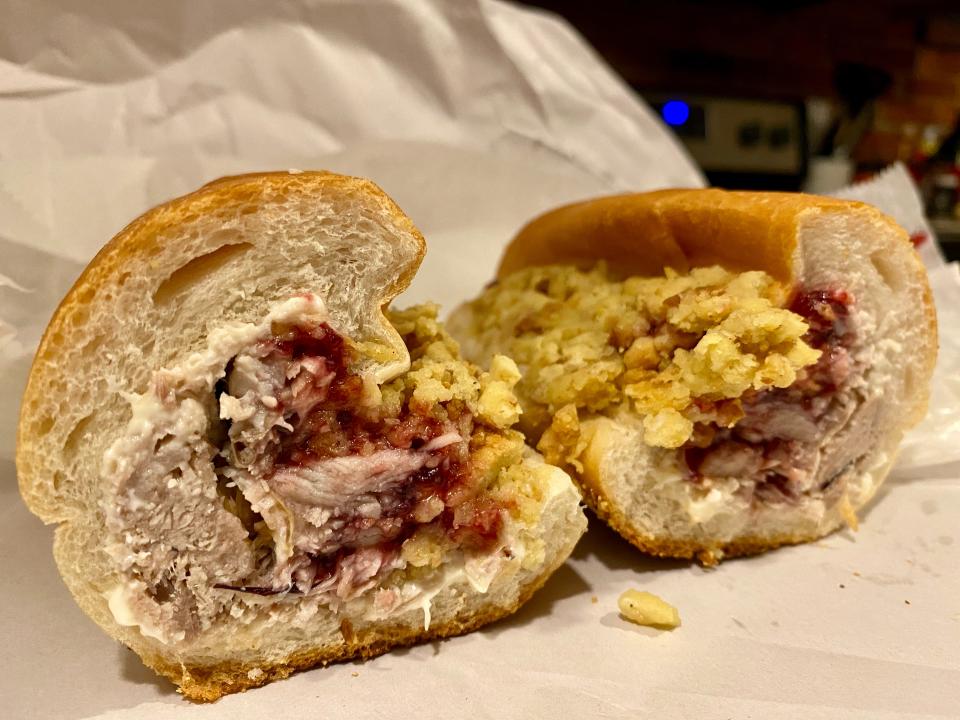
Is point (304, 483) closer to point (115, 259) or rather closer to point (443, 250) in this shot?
point (115, 259)

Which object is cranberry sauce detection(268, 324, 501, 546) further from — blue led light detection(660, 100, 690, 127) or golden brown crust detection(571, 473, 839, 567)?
blue led light detection(660, 100, 690, 127)

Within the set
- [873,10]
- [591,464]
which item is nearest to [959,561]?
[591,464]

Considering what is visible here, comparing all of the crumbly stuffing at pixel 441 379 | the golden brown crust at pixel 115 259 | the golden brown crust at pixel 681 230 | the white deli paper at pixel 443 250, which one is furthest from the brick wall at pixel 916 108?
the golden brown crust at pixel 115 259

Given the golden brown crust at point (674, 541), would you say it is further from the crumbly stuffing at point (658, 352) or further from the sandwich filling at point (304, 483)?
the sandwich filling at point (304, 483)

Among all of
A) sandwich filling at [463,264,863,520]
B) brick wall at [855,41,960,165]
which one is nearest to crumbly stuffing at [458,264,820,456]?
sandwich filling at [463,264,863,520]

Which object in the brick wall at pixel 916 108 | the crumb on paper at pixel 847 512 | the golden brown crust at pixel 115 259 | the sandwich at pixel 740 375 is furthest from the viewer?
the brick wall at pixel 916 108

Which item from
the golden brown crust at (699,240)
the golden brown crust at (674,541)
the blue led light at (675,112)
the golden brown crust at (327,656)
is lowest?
the golden brown crust at (327,656)

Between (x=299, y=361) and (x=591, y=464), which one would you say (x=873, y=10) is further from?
(x=299, y=361)
